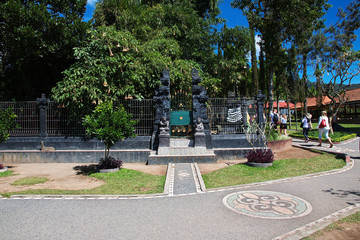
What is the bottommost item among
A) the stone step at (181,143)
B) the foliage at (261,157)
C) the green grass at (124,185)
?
the green grass at (124,185)

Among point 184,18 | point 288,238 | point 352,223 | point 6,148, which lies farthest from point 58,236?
point 184,18

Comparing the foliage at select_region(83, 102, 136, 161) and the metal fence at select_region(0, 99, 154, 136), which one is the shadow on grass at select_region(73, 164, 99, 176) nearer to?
the foliage at select_region(83, 102, 136, 161)

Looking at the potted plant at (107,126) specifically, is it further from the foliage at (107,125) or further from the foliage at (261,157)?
the foliage at (261,157)

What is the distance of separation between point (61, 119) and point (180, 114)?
5.55 meters

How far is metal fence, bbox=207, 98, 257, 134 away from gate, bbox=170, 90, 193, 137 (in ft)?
3.70

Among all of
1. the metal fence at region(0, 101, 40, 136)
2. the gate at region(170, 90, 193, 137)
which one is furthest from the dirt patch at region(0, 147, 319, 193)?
the gate at region(170, 90, 193, 137)

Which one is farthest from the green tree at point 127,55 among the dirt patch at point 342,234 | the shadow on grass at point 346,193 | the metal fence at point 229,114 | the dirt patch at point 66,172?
the dirt patch at point 342,234

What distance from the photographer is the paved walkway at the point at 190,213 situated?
12.6 feet

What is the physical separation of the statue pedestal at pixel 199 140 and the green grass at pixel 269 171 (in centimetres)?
220

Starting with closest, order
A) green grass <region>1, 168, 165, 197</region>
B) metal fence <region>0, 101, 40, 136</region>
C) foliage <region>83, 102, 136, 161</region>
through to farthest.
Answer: green grass <region>1, 168, 165, 197</region> → foliage <region>83, 102, 136, 161</region> → metal fence <region>0, 101, 40, 136</region>

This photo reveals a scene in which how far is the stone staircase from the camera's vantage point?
9938 millimetres

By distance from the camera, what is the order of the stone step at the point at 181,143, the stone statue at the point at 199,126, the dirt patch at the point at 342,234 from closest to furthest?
the dirt patch at the point at 342,234
the stone statue at the point at 199,126
the stone step at the point at 181,143

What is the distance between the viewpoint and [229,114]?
12.2 meters

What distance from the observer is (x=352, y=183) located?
650cm
